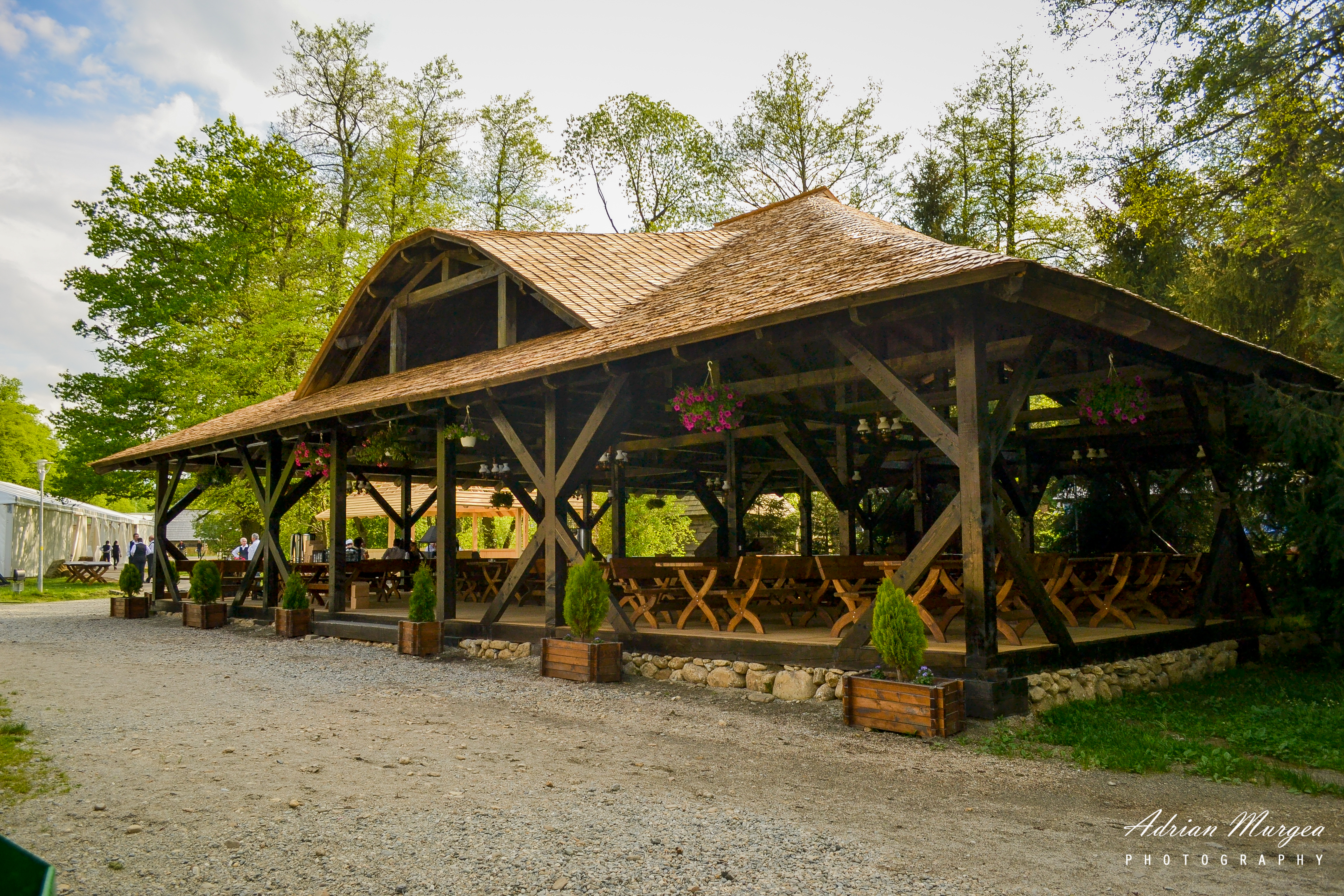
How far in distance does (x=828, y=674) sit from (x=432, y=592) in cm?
486

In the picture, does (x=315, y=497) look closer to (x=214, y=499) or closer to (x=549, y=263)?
(x=214, y=499)

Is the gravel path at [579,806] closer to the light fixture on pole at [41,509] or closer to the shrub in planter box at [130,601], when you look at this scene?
the shrub in planter box at [130,601]

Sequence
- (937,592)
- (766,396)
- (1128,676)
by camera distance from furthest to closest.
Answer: (766,396) < (937,592) < (1128,676)

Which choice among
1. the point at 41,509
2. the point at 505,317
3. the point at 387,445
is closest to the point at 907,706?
the point at 505,317

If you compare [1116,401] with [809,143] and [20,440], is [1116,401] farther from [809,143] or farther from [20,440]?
[20,440]

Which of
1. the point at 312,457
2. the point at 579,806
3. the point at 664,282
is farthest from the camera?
the point at 312,457

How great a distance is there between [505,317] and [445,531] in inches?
108

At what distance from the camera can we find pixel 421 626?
964 cm

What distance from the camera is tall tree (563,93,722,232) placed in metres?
26.4

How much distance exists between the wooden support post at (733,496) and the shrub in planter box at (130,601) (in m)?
9.54

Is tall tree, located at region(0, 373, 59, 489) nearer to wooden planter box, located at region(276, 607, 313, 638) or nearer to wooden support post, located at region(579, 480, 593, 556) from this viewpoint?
wooden support post, located at region(579, 480, 593, 556)

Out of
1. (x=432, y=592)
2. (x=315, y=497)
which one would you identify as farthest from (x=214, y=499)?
(x=432, y=592)

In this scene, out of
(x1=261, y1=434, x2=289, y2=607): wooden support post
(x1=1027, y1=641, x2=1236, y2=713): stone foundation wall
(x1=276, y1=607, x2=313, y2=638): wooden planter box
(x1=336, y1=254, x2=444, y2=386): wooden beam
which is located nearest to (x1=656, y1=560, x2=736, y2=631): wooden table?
(x1=1027, y1=641, x2=1236, y2=713): stone foundation wall

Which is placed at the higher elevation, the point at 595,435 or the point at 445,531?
the point at 595,435
